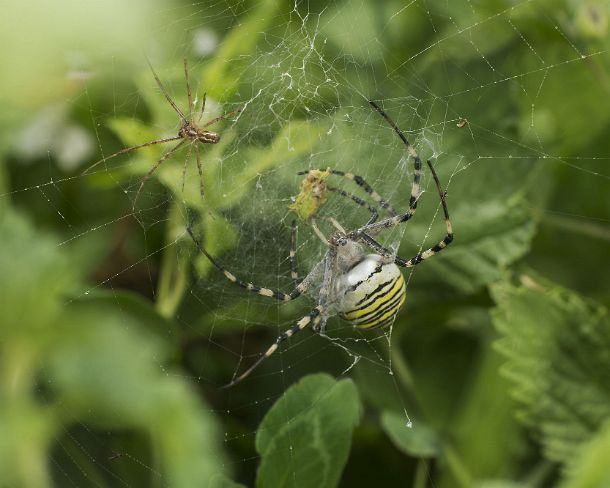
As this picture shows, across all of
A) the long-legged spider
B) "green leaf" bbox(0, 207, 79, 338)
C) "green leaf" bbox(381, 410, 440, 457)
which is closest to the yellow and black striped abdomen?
"green leaf" bbox(381, 410, 440, 457)

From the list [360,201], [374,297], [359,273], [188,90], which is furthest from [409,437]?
[188,90]

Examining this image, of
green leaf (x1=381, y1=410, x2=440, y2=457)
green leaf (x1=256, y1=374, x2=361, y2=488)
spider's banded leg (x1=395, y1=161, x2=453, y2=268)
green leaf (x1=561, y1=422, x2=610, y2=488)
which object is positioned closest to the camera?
green leaf (x1=561, y1=422, x2=610, y2=488)

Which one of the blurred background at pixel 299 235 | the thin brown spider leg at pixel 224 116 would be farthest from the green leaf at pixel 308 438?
the thin brown spider leg at pixel 224 116

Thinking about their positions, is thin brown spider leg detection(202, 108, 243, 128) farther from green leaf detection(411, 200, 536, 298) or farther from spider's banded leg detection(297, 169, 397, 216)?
green leaf detection(411, 200, 536, 298)

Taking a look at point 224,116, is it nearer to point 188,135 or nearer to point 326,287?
point 188,135

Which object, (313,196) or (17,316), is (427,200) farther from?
(17,316)

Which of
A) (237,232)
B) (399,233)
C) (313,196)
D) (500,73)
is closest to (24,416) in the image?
(237,232)

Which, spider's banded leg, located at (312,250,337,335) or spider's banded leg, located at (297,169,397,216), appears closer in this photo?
spider's banded leg, located at (297,169,397,216)
